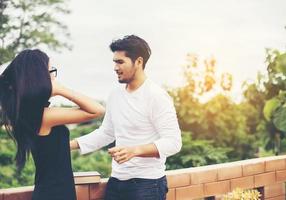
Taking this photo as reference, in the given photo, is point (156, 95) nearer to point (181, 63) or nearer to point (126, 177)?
point (126, 177)

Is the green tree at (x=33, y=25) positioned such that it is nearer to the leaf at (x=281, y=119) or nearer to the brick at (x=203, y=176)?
the leaf at (x=281, y=119)

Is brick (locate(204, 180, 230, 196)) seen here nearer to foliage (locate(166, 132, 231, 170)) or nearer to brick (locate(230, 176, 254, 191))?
brick (locate(230, 176, 254, 191))

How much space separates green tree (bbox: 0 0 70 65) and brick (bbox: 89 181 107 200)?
5.66 meters

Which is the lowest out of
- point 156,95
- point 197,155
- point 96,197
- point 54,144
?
point 197,155

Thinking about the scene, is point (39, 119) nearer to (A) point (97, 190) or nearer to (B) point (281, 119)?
(A) point (97, 190)

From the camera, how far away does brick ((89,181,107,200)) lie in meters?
2.48

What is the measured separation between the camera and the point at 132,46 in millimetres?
2229

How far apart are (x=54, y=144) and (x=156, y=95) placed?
47cm

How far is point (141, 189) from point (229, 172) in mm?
921

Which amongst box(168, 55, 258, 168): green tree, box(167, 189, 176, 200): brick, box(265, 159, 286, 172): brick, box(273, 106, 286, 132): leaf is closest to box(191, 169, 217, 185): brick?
box(167, 189, 176, 200): brick

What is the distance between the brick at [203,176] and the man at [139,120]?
540 mm

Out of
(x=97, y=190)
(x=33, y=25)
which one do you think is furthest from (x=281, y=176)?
(x=33, y=25)

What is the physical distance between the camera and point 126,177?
2289 millimetres

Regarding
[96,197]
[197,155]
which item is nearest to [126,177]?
[96,197]
